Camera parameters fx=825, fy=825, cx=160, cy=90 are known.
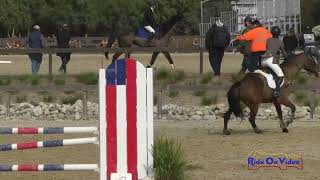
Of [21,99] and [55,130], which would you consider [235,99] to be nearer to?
[55,130]

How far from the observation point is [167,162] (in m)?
8.78

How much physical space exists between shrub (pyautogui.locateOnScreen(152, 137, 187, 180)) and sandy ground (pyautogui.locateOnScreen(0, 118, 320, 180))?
3.25 ft

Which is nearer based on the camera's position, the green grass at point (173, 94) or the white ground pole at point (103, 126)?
the white ground pole at point (103, 126)

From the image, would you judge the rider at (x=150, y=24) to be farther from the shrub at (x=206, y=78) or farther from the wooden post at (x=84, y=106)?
the wooden post at (x=84, y=106)

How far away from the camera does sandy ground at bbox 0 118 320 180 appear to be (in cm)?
1070

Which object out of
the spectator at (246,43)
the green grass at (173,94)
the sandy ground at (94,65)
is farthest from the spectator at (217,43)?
the green grass at (173,94)

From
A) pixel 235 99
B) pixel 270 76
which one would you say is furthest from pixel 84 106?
pixel 270 76

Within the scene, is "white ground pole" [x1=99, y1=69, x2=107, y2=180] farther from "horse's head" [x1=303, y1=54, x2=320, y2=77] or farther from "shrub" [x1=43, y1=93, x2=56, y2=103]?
"shrub" [x1=43, y1=93, x2=56, y2=103]

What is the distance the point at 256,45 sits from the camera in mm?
21531

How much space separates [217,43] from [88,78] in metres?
4.21

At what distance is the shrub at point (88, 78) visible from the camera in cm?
2441

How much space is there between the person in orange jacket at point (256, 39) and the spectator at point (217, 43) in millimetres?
A: 3596

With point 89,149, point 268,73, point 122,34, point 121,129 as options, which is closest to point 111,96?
point 121,129

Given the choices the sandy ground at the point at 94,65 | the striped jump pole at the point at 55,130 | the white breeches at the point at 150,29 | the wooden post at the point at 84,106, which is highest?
the white breeches at the point at 150,29
